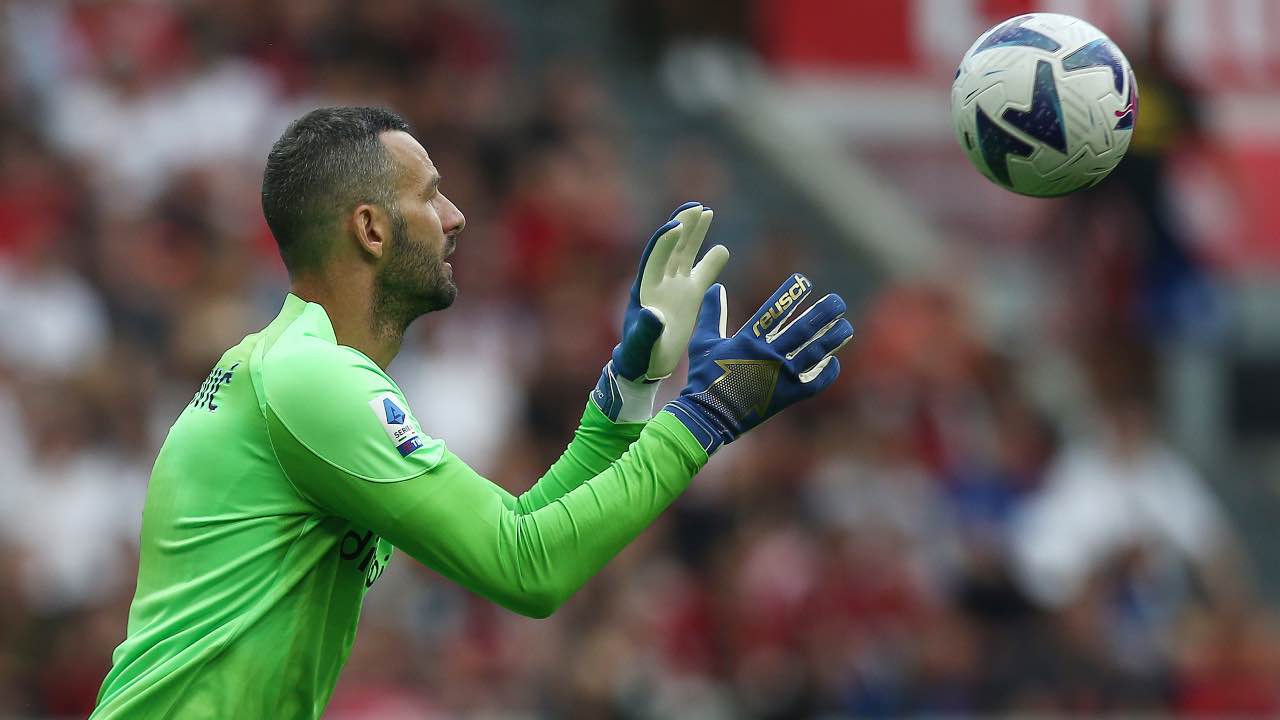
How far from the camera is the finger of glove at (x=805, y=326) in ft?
14.9

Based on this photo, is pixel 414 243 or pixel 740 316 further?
pixel 740 316

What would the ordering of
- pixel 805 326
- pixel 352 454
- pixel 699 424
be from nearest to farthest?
pixel 352 454, pixel 699 424, pixel 805 326

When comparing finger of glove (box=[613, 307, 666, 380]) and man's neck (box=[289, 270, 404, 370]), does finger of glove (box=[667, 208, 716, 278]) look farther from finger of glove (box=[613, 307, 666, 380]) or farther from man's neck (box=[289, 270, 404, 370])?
man's neck (box=[289, 270, 404, 370])

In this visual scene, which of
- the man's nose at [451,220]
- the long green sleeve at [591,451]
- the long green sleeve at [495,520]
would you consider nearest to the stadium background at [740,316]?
the long green sleeve at [591,451]

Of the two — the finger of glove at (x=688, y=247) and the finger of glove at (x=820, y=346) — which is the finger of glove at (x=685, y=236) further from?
the finger of glove at (x=820, y=346)

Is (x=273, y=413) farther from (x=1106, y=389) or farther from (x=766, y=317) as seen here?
(x=1106, y=389)

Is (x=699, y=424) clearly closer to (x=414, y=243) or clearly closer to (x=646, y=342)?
(x=646, y=342)

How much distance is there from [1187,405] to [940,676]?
14.7 feet

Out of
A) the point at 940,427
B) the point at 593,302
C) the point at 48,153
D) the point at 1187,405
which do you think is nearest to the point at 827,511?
the point at 940,427

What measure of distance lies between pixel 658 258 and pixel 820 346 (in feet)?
1.60

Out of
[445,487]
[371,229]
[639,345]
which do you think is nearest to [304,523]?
[445,487]

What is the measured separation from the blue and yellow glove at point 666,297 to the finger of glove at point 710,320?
0.09 ft

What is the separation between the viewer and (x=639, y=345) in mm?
4754

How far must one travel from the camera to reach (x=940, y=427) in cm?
1138
